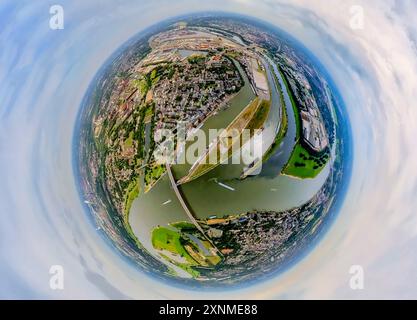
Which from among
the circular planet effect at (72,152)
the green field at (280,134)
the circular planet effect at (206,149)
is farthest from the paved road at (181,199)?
the circular planet effect at (72,152)

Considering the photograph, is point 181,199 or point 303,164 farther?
point 303,164

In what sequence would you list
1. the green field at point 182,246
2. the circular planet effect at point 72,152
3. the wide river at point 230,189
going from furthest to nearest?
the circular planet effect at point 72,152, the green field at point 182,246, the wide river at point 230,189

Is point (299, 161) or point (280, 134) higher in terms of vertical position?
point (280, 134)

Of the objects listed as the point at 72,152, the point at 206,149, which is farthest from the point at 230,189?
the point at 72,152

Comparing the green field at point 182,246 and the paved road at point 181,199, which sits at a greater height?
the paved road at point 181,199

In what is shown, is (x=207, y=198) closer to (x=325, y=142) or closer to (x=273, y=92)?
(x=273, y=92)

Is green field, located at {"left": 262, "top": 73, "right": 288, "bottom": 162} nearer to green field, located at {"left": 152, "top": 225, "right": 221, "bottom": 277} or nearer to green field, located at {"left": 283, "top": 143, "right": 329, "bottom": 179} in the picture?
green field, located at {"left": 283, "top": 143, "right": 329, "bottom": 179}

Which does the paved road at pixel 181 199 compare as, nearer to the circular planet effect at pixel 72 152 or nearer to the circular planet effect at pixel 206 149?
the circular planet effect at pixel 206 149

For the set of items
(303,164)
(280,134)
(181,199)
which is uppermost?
(280,134)

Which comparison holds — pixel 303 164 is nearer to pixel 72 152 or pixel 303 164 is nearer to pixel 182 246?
pixel 182 246
